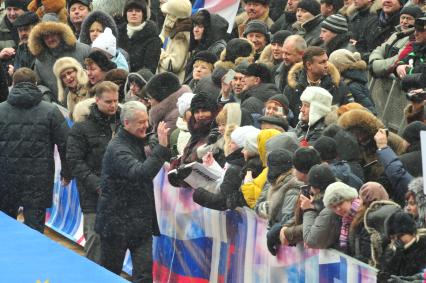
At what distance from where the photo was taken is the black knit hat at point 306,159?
472 inches

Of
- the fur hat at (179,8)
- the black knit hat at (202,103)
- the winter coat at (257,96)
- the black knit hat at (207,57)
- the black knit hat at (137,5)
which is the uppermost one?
the black knit hat at (202,103)

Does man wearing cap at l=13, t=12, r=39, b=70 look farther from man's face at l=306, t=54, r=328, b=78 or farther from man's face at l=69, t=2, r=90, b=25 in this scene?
man's face at l=306, t=54, r=328, b=78

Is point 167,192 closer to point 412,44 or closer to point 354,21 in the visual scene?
point 412,44

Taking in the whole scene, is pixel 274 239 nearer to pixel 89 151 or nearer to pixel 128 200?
pixel 128 200

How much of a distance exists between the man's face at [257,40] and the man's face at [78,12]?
3471mm

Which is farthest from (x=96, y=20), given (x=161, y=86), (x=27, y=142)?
(x=27, y=142)

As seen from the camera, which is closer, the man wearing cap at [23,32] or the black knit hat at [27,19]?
the man wearing cap at [23,32]

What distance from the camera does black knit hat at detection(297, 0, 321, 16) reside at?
16766 mm

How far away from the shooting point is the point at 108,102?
14406mm

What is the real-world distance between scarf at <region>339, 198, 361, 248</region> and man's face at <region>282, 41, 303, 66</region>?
14.2 ft

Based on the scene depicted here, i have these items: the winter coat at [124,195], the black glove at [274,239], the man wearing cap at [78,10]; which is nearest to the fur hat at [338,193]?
the black glove at [274,239]

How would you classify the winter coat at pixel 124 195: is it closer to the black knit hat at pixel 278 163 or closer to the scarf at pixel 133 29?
the black knit hat at pixel 278 163

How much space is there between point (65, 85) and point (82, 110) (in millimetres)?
2119

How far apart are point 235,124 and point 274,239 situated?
1.66m
